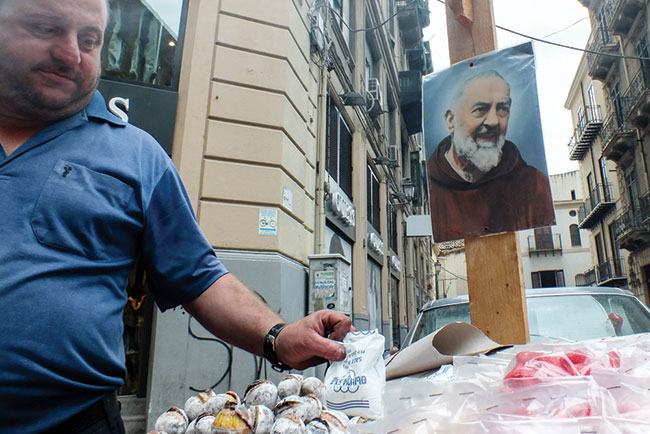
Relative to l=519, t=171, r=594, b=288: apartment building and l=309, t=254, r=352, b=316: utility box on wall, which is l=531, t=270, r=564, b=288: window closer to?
l=519, t=171, r=594, b=288: apartment building

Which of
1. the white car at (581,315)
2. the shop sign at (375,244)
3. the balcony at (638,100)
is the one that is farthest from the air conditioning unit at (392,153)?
the white car at (581,315)

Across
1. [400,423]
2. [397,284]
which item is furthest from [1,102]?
[397,284]

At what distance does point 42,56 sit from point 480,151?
2.30 m

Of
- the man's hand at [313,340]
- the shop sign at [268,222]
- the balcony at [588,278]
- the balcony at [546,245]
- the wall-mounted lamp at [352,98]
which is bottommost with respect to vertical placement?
the man's hand at [313,340]

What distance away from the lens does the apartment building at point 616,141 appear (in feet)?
65.0

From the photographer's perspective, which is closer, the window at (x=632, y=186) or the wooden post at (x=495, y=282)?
the wooden post at (x=495, y=282)

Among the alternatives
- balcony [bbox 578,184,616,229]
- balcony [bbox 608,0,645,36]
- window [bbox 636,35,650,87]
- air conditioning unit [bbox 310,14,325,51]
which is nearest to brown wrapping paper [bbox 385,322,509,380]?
air conditioning unit [bbox 310,14,325,51]

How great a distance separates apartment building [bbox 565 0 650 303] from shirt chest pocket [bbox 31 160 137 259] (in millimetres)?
20380

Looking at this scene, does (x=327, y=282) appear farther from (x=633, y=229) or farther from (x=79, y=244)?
(x=633, y=229)

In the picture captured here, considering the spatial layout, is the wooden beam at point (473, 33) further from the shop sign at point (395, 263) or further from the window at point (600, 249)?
the window at point (600, 249)

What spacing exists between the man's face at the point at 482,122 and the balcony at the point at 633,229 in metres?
20.6

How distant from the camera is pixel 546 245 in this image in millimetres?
39688

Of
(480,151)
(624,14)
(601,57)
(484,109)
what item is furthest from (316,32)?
(601,57)

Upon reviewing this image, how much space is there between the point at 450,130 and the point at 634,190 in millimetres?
23314
